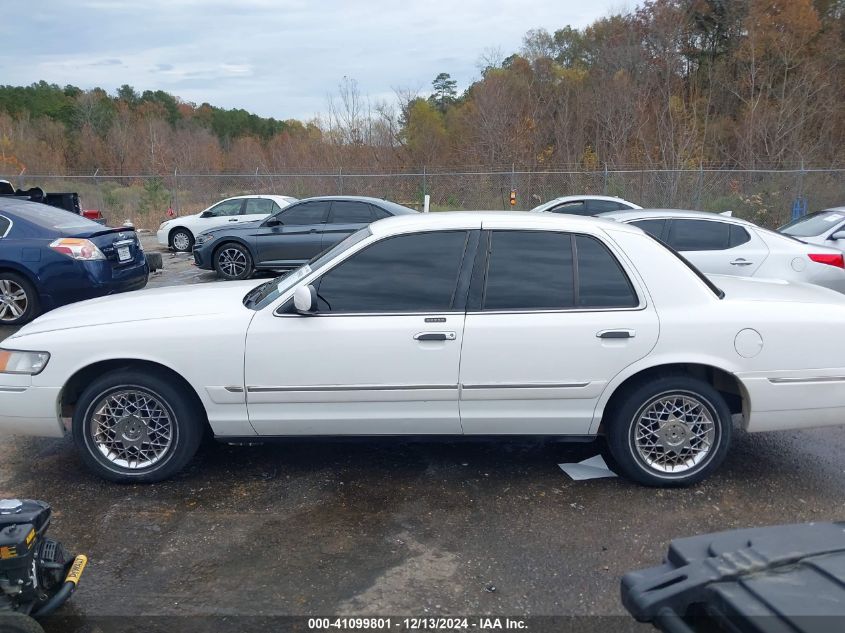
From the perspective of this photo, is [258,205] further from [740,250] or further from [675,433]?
[675,433]

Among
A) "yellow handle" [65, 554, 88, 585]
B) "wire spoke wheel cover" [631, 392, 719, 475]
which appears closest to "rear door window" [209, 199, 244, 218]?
"wire spoke wheel cover" [631, 392, 719, 475]

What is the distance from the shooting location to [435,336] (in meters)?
3.96

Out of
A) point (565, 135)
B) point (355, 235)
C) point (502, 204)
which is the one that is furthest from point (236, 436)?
point (565, 135)

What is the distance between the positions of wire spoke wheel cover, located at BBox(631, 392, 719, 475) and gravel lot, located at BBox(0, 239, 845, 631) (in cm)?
19

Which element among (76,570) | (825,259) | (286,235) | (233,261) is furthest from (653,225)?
(233,261)

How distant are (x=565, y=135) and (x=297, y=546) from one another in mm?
29329

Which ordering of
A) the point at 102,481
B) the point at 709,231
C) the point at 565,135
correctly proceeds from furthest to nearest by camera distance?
the point at 565,135
the point at 709,231
the point at 102,481

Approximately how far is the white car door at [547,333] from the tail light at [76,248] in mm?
5829

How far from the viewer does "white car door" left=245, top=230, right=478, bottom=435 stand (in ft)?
13.1

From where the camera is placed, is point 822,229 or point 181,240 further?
point 181,240

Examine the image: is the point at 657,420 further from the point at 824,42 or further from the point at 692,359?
the point at 824,42

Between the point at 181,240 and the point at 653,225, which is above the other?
the point at 653,225

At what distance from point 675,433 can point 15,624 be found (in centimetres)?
338

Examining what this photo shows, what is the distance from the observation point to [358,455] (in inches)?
186
